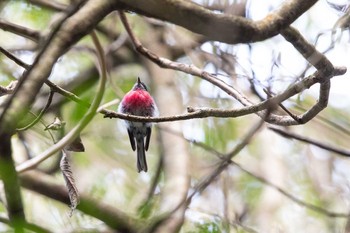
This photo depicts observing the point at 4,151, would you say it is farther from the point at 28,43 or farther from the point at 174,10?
the point at 28,43

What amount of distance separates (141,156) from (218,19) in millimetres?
2196

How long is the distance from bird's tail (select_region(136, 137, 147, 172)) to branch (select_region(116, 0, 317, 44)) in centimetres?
181

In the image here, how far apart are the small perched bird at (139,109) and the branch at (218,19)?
7.90ft

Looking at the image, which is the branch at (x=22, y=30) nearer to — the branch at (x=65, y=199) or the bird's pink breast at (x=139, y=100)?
the branch at (x=65, y=199)

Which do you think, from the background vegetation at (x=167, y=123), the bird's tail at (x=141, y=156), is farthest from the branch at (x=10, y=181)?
the bird's tail at (x=141, y=156)

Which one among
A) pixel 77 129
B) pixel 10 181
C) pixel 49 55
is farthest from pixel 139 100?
pixel 10 181

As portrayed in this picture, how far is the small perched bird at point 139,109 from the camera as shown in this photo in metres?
3.62

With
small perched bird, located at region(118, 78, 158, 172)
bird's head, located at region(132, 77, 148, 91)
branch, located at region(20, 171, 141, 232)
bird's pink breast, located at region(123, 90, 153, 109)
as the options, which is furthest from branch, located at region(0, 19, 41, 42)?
bird's head, located at region(132, 77, 148, 91)

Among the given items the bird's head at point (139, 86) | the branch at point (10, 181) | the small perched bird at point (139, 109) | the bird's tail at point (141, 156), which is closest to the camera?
the branch at point (10, 181)

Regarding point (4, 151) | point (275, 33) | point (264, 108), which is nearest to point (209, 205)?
point (264, 108)

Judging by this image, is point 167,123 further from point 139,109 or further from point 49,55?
point 49,55

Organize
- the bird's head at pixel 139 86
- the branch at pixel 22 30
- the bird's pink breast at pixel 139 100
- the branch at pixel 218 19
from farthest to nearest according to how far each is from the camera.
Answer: the bird's head at pixel 139 86, the bird's pink breast at pixel 139 100, the branch at pixel 22 30, the branch at pixel 218 19

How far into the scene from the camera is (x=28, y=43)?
365 cm

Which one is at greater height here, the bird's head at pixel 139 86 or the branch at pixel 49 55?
the bird's head at pixel 139 86
